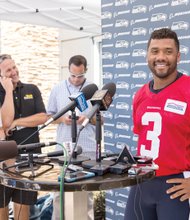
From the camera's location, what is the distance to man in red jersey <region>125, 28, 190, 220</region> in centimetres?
193

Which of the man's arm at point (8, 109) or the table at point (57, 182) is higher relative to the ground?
the man's arm at point (8, 109)

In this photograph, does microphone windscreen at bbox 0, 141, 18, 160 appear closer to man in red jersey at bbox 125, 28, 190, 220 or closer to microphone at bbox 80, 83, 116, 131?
microphone at bbox 80, 83, 116, 131

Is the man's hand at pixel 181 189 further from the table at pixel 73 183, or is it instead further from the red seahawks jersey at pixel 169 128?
the table at pixel 73 183

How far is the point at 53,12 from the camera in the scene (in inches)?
209

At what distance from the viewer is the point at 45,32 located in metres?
8.59

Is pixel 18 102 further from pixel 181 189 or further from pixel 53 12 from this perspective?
pixel 53 12

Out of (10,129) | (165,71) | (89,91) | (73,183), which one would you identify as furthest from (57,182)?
(10,129)

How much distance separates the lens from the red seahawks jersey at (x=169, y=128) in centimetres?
194

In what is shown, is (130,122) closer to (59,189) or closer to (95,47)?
(59,189)

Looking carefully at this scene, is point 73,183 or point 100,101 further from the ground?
point 100,101

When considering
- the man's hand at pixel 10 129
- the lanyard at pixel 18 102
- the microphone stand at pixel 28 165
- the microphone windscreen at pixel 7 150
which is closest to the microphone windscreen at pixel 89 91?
the microphone stand at pixel 28 165

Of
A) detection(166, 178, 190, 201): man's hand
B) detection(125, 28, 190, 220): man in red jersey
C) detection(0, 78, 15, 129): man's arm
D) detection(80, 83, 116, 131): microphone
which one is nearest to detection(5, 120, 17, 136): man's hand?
detection(0, 78, 15, 129): man's arm

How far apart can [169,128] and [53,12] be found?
3.77 metres

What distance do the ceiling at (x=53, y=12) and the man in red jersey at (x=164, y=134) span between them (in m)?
3.09
